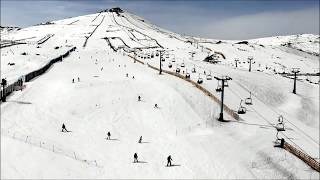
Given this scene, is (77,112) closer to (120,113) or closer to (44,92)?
(120,113)

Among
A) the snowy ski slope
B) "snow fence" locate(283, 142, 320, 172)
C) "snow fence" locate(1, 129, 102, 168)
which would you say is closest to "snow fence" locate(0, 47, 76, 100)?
the snowy ski slope

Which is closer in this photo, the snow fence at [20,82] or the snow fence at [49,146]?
the snow fence at [49,146]

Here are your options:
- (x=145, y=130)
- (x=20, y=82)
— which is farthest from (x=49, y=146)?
(x=20, y=82)

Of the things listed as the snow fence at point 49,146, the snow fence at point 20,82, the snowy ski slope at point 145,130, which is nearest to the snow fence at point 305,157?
the snowy ski slope at point 145,130

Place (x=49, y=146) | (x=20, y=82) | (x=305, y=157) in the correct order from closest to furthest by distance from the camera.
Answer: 1. (x=49, y=146)
2. (x=305, y=157)
3. (x=20, y=82)

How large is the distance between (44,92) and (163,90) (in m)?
17.0

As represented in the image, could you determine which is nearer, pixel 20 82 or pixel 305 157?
pixel 305 157

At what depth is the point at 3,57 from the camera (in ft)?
382

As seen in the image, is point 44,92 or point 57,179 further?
point 44,92

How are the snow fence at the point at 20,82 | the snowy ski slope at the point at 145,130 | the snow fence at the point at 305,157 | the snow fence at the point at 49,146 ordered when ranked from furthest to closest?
1. the snow fence at the point at 20,82
2. the snow fence at the point at 305,157
3. the snow fence at the point at 49,146
4. the snowy ski slope at the point at 145,130

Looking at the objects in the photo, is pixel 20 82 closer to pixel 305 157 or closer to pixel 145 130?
pixel 145 130

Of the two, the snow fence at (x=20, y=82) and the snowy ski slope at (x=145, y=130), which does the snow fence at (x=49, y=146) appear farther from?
the snow fence at (x=20, y=82)

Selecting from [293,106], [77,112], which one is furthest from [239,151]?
[293,106]

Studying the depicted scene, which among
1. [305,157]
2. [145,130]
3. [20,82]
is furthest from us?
[20,82]
